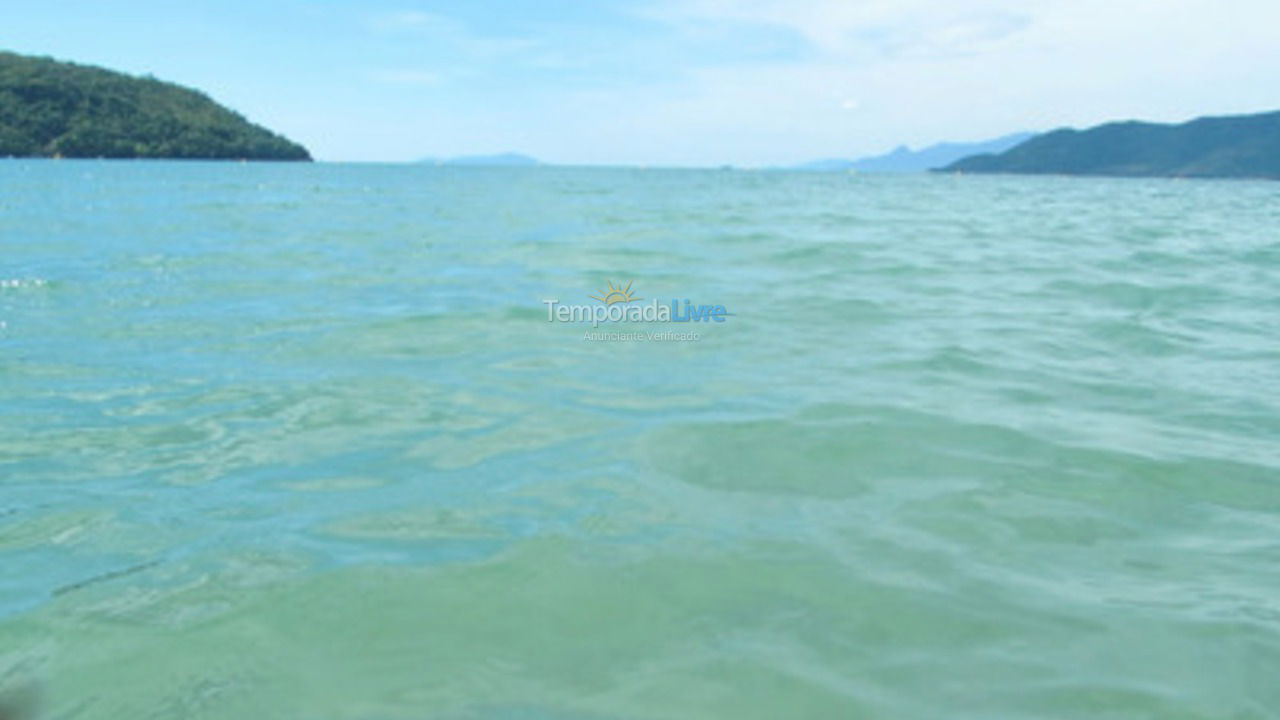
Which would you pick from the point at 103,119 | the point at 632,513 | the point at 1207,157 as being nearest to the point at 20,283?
the point at 632,513

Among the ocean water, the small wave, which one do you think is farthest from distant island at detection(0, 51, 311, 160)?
the ocean water

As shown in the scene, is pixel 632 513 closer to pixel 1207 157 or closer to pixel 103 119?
pixel 103 119

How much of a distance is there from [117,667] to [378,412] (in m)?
3.38

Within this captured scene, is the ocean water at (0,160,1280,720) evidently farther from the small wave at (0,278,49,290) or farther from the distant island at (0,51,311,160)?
the distant island at (0,51,311,160)

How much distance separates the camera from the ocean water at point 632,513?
310 cm

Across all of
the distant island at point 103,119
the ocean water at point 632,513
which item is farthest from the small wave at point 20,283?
the distant island at point 103,119

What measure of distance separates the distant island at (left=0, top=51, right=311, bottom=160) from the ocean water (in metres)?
132

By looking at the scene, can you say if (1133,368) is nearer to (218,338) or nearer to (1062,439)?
(1062,439)

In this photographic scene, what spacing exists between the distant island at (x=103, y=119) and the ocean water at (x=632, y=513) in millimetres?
131961

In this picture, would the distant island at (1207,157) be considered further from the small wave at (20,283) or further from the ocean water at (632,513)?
the small wave at (20,283)

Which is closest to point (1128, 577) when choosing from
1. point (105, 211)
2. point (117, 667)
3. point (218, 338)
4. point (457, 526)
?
point (457, 526)

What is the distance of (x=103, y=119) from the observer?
124000 mm

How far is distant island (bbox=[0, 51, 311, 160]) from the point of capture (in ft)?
375

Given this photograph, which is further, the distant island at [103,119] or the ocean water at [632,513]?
the distant island at [103,119]
